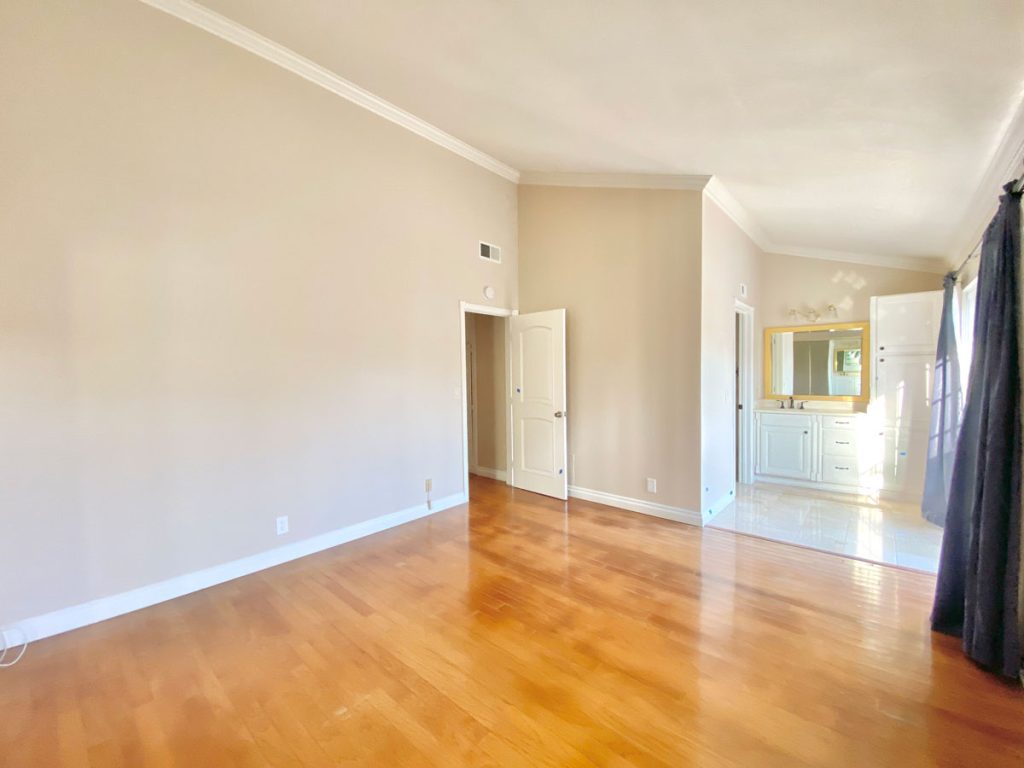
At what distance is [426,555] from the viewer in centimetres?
327

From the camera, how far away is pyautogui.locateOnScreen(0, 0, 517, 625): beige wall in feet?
7.39

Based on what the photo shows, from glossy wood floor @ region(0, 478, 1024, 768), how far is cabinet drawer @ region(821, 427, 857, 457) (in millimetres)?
2106

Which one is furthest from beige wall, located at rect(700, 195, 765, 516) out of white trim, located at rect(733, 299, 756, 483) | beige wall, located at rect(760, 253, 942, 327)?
beige wall, located at rect(760, 253, 942, 327)

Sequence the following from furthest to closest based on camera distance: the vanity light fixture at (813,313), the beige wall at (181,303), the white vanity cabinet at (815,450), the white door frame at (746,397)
A: the white door frame at (746,397) < the vanity light fixture at (813,313) < the white vanity cabinet at (815,450) < the beige wall at (181,303)

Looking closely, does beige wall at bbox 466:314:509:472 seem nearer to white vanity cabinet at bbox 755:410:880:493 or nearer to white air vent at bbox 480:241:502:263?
white air vent at bbox 480:241:502:263

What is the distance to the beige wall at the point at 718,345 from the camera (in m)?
3.81

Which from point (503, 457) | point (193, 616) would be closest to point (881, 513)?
point (503, 457)

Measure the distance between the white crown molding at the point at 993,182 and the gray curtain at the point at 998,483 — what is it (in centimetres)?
33

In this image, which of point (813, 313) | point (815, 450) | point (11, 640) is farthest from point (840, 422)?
point (11, 640)

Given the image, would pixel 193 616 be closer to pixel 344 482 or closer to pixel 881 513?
pixel 344 482

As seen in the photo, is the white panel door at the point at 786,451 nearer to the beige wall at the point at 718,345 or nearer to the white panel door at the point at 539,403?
the beige wall at the point at 718,345

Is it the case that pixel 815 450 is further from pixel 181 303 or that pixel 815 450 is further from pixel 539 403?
pixel 181 303

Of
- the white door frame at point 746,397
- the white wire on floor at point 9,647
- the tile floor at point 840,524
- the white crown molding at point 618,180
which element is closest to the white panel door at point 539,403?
the white crown molding at point 618,180

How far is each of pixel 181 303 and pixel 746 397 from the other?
5558mm
